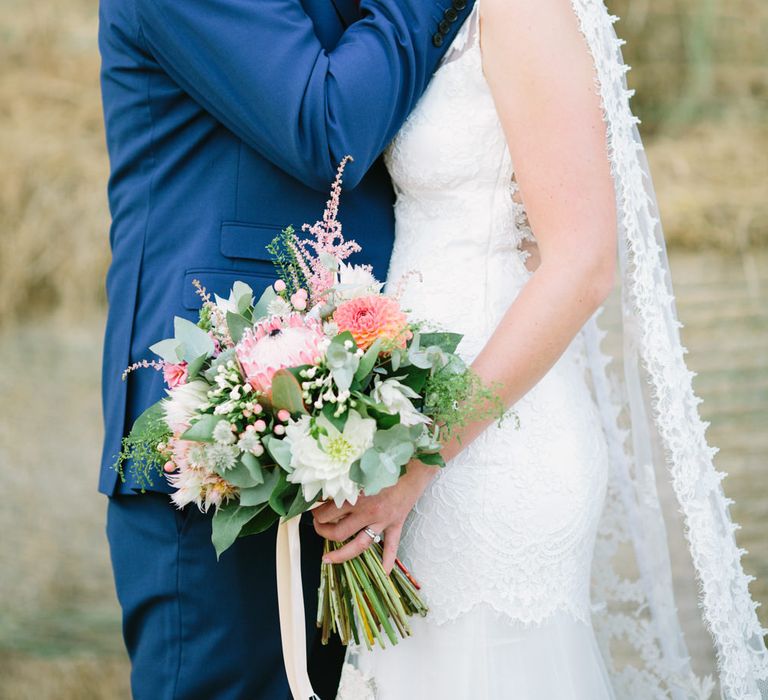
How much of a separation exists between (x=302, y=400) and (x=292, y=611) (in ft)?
1.19

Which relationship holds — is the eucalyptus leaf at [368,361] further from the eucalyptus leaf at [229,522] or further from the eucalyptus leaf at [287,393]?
the eucalyptus leaf at [229,522]

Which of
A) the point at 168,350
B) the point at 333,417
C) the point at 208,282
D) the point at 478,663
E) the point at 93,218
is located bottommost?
the point at 478,663

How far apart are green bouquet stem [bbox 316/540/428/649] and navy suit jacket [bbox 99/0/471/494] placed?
0.36m

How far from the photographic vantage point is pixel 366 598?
1.44 metres

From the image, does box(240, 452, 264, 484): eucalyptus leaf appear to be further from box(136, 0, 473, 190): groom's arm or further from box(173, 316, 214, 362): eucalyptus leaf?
box(136, 0, 473, 190): groom's arm

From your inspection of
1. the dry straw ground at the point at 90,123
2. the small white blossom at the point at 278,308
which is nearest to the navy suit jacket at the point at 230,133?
the small white blossom at the point at 278,308

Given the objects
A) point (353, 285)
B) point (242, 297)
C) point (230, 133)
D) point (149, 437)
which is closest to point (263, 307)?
point (242, 297)

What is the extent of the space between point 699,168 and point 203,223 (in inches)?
121

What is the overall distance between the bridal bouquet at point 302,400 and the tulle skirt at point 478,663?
15 centimetres

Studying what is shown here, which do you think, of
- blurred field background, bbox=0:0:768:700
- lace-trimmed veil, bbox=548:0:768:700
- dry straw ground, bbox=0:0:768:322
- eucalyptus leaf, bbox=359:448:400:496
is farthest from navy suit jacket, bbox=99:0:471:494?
dry straw ground, bbox=0:0:768:322

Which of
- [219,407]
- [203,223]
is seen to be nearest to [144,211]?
[203,223]

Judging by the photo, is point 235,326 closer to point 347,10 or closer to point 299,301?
point 299,301

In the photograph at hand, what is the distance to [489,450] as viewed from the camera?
5.01 ft

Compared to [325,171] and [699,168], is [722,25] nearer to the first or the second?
[699,168]
